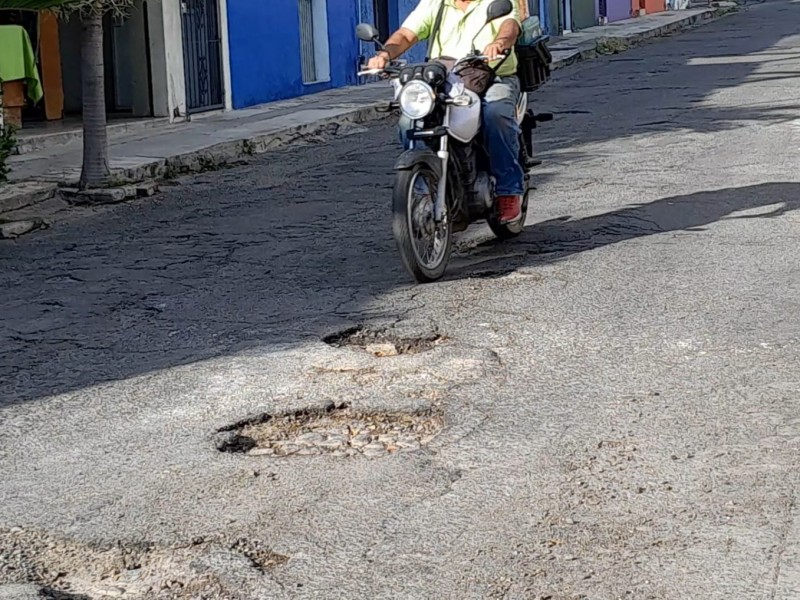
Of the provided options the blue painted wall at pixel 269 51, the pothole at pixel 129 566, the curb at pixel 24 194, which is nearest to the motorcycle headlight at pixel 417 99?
the pothole at pixel 129 566

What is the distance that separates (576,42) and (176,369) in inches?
947

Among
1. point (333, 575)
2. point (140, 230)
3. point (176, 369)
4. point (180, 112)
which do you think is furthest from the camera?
point (180, 112)

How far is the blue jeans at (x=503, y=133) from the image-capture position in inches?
294

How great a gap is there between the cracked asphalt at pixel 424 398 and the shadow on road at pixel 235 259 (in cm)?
3

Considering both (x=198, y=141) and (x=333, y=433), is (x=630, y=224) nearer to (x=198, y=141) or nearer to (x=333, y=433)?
(x=333, y=433)

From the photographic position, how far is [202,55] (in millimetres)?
17766

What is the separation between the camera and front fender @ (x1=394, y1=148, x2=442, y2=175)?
700cm

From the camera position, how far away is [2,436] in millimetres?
5082

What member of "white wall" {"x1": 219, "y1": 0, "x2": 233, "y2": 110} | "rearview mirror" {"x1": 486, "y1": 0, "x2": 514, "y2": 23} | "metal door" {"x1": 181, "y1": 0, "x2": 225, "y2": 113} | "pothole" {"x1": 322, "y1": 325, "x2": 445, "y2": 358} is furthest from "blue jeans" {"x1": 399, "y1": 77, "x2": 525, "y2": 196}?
"white wall" {"x1": 219, "y1": 0, "x2": 233, "y2": 110}

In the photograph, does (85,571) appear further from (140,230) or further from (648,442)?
(140,230)

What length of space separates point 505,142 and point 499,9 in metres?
0.91

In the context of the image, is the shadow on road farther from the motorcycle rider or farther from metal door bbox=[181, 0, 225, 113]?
metal door bbox=[181, 0, 225, 113]

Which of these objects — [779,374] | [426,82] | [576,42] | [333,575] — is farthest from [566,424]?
[576,42]

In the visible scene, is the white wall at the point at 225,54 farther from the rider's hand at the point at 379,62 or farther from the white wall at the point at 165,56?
the rider's hand at the point at 379,62
